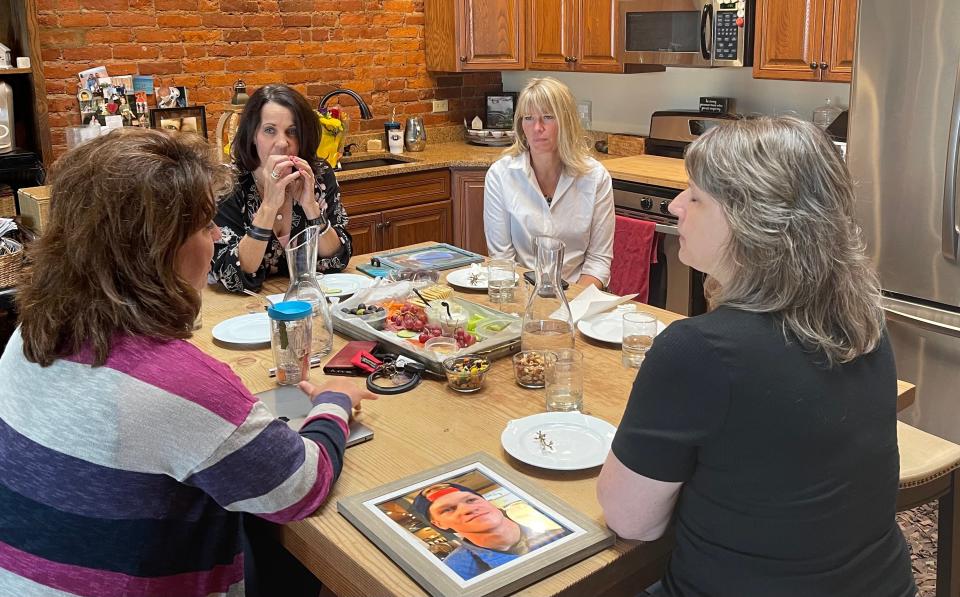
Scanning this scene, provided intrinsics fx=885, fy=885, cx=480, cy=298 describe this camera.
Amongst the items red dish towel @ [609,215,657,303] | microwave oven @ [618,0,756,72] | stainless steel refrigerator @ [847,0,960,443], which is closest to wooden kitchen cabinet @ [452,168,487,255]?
microwave oven @ [618,0,756,72]

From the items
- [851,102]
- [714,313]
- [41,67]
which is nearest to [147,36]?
[41,67]

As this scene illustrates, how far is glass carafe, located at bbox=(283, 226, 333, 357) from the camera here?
1992 millimetres

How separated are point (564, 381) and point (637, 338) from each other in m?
0.27

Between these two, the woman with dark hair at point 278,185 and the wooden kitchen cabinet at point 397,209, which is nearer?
the woman with dark hair at point 278,185

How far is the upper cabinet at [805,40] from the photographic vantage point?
3.46 m

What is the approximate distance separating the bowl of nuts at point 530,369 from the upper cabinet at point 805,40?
2.29 meters

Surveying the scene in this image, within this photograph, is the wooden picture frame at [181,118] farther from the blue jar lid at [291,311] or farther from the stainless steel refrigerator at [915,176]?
the stainless steel refrigerator at [915,176]

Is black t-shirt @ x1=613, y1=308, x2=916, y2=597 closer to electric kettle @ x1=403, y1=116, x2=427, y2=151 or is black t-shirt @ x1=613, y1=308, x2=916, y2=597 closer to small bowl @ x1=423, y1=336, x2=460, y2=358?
small bowl @ x1=423, y1=336, x2=460, y2=358

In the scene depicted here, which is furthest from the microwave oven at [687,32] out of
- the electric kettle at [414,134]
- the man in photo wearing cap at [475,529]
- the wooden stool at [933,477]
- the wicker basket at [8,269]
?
the man in photo wearing cap at [475,529]

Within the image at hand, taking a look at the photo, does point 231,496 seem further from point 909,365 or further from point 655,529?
point 909,365

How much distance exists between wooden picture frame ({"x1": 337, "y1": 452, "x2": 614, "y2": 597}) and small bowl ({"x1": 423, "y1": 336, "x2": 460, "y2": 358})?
18.4 inches

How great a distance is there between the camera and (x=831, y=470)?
1.23 meters

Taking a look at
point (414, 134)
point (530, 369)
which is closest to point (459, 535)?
point (530, 369)

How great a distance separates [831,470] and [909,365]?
2053 mm
